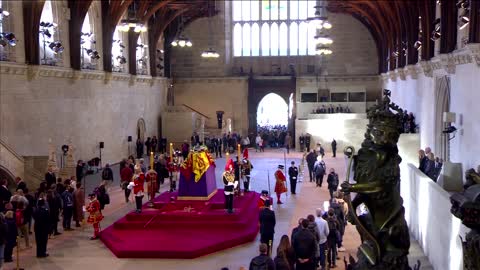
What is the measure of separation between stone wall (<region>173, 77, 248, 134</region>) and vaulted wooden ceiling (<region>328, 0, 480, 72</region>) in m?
8.43

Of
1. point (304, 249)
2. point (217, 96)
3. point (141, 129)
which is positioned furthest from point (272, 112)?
point (304, 249)

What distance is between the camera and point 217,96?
39.4 m

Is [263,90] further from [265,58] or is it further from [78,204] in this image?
[78,204]

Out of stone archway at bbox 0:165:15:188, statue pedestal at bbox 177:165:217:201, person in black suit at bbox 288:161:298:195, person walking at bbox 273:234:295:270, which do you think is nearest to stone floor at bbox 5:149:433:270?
person in black suit at bbox 288:161:298:195

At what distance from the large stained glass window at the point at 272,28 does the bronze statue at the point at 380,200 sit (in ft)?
115

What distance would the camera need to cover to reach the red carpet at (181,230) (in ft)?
39.8

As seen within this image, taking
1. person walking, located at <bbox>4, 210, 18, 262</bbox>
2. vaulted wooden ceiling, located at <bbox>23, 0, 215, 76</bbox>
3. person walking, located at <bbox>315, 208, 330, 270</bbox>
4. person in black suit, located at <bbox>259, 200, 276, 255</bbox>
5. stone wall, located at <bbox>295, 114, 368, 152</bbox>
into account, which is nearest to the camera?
person walking, located at <bbox>315, 208, 330, 270</bbox>

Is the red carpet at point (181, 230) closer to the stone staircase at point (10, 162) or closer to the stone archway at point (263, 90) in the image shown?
the stone staircase at point (10, 162)

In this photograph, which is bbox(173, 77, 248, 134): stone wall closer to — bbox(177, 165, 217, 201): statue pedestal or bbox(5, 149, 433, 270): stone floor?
bbox(5, 149, 433, 270): stone floor

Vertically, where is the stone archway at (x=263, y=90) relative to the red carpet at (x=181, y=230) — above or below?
above

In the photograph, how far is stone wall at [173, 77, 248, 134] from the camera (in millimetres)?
39219

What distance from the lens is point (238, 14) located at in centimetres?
3950

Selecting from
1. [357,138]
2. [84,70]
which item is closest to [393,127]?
[84,70]

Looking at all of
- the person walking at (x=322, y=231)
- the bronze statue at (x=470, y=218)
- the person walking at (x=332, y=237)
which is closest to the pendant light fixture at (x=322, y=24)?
the person walking at (x=332, y=237)
